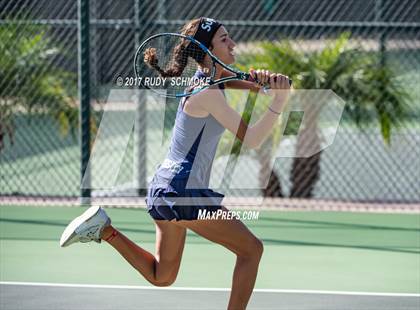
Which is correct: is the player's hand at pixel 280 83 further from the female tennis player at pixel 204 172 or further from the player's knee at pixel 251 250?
the player's knee at pixel 251 250

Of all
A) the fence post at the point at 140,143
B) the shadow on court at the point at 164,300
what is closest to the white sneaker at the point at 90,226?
the shadow on court at the point at 164,300

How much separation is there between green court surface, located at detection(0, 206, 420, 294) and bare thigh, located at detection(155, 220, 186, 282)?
57.5 inches

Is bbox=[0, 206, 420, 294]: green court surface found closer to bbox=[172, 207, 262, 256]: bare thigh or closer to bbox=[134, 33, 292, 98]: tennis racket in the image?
bbox=[172, 207, 262, 256]: bare thigh

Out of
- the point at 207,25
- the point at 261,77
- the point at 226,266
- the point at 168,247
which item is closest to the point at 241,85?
the point at 207,25

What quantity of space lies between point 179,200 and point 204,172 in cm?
21

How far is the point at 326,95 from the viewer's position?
33.3 ft

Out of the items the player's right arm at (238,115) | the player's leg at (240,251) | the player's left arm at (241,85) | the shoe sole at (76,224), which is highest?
the player's right arm at (238,115)

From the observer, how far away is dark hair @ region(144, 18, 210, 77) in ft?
17.9

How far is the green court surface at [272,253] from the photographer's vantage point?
7.14 m

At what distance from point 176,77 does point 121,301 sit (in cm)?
162

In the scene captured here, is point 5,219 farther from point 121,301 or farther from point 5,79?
point 121,301

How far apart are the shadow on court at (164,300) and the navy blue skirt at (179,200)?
1135 mm

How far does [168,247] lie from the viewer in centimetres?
546

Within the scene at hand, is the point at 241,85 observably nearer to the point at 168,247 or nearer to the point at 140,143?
the point at 168,247
